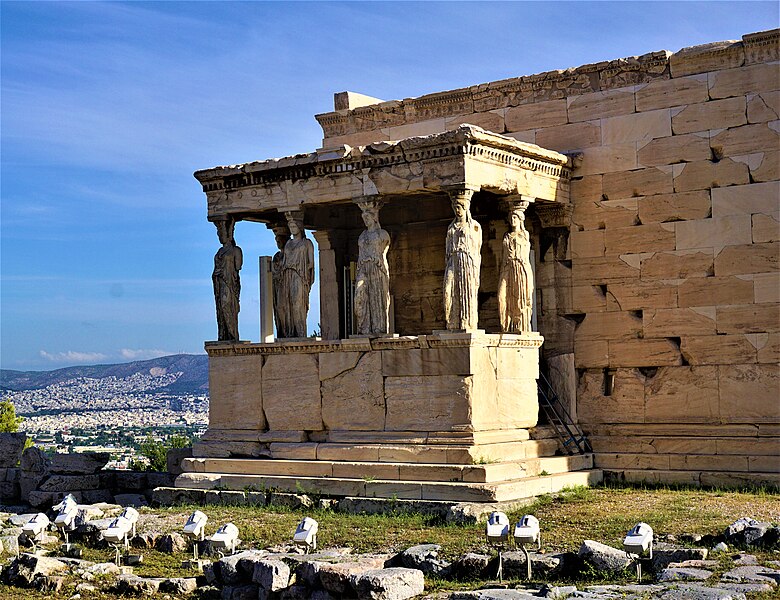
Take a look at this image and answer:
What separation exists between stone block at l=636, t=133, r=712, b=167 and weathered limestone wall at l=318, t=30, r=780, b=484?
2 centimetres

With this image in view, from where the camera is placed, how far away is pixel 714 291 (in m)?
17.3

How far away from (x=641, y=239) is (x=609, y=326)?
126 centimetres

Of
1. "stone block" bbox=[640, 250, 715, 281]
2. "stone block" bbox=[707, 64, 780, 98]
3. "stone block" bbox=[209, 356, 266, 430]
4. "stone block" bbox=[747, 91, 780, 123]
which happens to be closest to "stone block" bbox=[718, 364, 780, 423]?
"stone block" bbox=[640, 250, 715, 281]

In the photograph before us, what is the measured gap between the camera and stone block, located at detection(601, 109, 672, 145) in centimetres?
1789

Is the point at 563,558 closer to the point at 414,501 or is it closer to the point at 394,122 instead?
the point at 414,501

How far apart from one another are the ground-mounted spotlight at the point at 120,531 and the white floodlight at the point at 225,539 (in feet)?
3.68

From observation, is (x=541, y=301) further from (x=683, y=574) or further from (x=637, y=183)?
(x=683, y=574)

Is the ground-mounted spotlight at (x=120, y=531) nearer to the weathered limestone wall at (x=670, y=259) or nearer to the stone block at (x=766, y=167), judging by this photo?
the weathered limestone wall at (x=670, y=259)

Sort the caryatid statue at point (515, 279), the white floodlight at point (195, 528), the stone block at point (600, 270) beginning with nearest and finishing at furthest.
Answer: the white floodlight at point (195, 528) → the caryatid statue at point (515, 279) → the stone block at point (600, 270)

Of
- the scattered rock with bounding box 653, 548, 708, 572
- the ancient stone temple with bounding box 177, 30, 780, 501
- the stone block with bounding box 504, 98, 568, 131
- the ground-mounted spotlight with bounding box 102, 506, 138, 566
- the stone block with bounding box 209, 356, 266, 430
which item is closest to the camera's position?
the scattered rock with bounding box 653, 548, 708, 572

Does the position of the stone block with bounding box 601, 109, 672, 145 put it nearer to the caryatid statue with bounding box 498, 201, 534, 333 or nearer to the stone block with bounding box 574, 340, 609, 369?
the caryatid statue with bounding box 498, 201, 534, 333

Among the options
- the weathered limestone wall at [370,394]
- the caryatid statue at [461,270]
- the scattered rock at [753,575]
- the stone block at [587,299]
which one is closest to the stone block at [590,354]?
the stone block at [587,299]

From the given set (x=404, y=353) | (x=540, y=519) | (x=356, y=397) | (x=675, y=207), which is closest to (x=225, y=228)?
(x=356, y=397)

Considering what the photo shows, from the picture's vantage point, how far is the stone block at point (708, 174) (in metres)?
17.2
